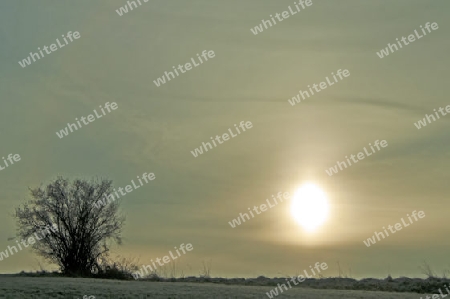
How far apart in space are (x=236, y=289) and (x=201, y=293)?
10.4 feet

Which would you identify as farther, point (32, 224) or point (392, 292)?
point (32, 224)

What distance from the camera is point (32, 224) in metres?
56.3

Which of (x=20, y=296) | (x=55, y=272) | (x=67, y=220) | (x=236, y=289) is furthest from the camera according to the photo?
(x=67, y=220)

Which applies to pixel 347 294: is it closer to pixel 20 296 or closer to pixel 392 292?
pixel 392 292

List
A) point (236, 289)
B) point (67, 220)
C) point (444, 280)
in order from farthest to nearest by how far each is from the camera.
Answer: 1. point (67, 220)
2. point (444, 280)
3. point (236, 289)

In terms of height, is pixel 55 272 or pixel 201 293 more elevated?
pixel 55 272

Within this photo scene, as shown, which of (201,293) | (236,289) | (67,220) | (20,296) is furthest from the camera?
(67,220)

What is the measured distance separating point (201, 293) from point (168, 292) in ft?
5.85

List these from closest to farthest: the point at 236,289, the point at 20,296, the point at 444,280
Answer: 1. the point at 20,296
2. the point at 236,289
3. the point at 444,280

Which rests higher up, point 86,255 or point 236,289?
point 86,255

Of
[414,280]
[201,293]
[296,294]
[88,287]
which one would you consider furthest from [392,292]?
[88,287]

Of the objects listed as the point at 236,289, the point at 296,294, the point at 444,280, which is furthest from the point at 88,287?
the point at 444,280

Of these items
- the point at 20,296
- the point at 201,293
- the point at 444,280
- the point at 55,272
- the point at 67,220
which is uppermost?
the point at 67,220

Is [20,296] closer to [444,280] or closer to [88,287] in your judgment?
[88,287]
